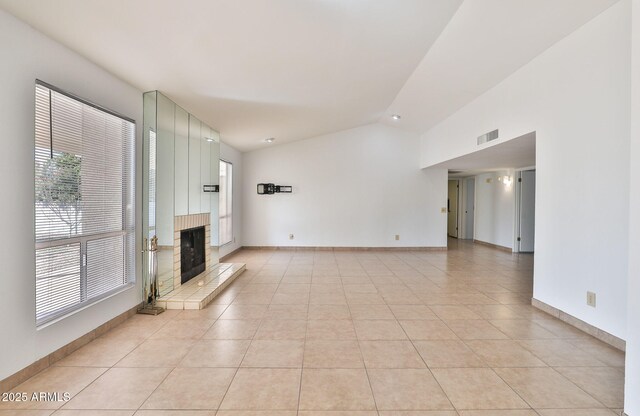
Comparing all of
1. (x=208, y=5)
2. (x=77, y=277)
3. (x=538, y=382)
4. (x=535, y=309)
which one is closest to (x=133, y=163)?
(x=77, y=277)

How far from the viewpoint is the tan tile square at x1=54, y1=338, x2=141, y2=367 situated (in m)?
2.33

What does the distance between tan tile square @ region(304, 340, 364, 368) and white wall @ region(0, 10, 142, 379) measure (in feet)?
6.55

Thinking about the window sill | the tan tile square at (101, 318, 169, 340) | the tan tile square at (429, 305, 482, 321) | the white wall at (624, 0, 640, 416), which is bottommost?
the tan tile square at (101, 318, 169, 340)

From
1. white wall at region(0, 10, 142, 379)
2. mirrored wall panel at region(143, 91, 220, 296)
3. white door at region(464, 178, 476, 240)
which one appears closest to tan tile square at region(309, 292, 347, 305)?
mirrored wall panel at region(143, 91, 220, 296)

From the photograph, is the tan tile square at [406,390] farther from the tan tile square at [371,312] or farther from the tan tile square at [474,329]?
the tan tile square at [371,312]

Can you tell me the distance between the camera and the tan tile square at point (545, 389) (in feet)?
6.17

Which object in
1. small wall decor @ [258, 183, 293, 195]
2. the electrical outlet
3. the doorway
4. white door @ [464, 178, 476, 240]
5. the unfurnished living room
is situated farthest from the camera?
the doorway

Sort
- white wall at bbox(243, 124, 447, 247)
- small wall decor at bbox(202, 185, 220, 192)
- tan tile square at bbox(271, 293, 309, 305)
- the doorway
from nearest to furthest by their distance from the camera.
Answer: tan tile square at bbox(271, 293, 309, 305) < small wall decor at bbox(202, 185, 220, 192) < white wall at bbox(243, 124, 447, 247) < the doorway

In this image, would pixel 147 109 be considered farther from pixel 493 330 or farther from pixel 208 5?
pixel 493 330

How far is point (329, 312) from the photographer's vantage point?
11.3 feet

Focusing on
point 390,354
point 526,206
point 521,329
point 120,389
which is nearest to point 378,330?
point 390,354

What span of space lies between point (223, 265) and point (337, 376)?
3.85 metres

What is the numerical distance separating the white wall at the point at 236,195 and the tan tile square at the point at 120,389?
14.8 ft

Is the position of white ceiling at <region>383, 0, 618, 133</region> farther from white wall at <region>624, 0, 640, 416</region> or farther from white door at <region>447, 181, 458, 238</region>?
white door at <region>447, 181, 458, 238</region>
